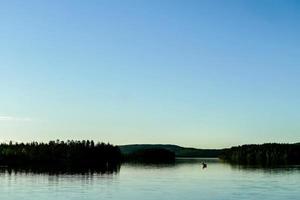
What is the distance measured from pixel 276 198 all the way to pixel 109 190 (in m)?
26.0

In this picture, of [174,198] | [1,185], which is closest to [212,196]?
[174,198]

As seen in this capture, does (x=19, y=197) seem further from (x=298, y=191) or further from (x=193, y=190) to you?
(x=298, y=191)

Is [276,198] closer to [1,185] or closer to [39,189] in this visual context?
[39,189]

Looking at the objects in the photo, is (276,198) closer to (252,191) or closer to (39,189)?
(252,191)

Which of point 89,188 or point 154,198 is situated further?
point 89,188

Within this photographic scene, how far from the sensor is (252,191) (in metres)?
91.2

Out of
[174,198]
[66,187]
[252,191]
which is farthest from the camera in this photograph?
[66,187]

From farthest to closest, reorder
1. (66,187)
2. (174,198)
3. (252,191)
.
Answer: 1. (66,187)
2. (252,191)
3. (174,198)

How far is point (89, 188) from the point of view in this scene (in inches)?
3802

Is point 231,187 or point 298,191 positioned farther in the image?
point 231,187

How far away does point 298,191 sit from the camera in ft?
301

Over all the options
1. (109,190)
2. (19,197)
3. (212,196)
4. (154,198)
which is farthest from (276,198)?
(19,197)

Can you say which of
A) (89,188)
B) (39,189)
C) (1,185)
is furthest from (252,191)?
(1,185)

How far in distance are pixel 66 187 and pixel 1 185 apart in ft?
40.7
